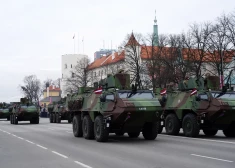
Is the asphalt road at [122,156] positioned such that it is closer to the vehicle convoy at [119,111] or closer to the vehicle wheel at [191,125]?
the vehicle convoy at [119,111]

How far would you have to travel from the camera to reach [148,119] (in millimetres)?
15148

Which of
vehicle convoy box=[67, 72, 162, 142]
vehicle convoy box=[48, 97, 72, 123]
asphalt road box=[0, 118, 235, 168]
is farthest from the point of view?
vehicle convoy box=[48, 97, 72, 123]

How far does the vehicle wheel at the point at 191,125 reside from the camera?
17.0 m

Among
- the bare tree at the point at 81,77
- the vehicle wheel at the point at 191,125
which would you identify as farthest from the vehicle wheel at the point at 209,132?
the bare tree at the point at 81,77

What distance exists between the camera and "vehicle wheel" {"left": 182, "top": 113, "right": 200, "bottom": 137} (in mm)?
17047

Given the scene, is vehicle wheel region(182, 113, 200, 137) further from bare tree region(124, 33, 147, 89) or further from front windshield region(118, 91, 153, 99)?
bare tree region(124, 33, 147, 89)

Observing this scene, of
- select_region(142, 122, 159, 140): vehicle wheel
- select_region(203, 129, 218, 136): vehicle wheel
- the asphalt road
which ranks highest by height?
select_region(142, 122, 159, 140): vehicle wheel

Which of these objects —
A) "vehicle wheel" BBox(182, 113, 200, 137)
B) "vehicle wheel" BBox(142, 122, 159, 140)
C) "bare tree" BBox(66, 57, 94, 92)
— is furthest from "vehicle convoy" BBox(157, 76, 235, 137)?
"bare tree" BBox(66, 57, 94, 92)

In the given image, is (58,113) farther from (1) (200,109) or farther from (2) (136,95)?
(2) (136,95)

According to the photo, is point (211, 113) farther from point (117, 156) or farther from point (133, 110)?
point (117, 156)

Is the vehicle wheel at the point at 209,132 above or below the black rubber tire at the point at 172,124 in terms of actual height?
below

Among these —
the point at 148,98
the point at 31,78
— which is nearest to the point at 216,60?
the point at 148,98

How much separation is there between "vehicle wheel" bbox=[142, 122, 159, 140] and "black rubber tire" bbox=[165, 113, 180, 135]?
8.74ft

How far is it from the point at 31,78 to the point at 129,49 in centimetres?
6249
